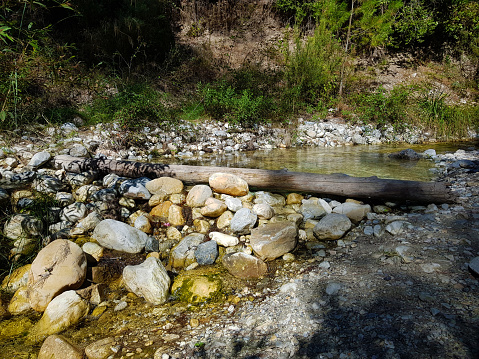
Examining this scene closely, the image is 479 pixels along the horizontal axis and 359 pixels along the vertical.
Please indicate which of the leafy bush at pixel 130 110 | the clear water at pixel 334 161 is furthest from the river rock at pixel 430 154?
the leafy bush at pixel 130 110

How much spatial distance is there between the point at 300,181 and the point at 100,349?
8.61 feet

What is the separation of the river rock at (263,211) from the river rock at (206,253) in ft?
2.25

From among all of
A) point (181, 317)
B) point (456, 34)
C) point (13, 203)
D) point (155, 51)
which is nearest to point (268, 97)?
point (155, 51)

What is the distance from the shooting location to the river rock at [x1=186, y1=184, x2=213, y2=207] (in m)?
3.26

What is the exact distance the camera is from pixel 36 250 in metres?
2.57

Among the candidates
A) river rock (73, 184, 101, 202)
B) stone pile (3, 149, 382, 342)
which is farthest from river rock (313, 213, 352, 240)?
river rock (73, 184, 101, 202)

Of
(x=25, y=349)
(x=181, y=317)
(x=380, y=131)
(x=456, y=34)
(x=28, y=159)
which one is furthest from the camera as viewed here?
(x=456, y=34)

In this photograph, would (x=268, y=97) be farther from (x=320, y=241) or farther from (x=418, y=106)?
(x=320, y=241)

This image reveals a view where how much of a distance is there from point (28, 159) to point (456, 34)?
15.4 m

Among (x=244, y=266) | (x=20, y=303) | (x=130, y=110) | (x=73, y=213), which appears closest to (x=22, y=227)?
(x=73, y=213)

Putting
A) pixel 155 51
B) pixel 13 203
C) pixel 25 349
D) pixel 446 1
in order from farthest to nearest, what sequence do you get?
pixel 446 1 → pixel 155 51 → pixel 13 203 → pixel 25 349

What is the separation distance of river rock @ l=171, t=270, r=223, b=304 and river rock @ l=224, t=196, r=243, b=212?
3.18 feet

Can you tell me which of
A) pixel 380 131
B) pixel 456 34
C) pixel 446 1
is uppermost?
pixel 446 1

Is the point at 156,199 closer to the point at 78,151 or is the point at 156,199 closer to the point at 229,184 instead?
the point at 229,184
